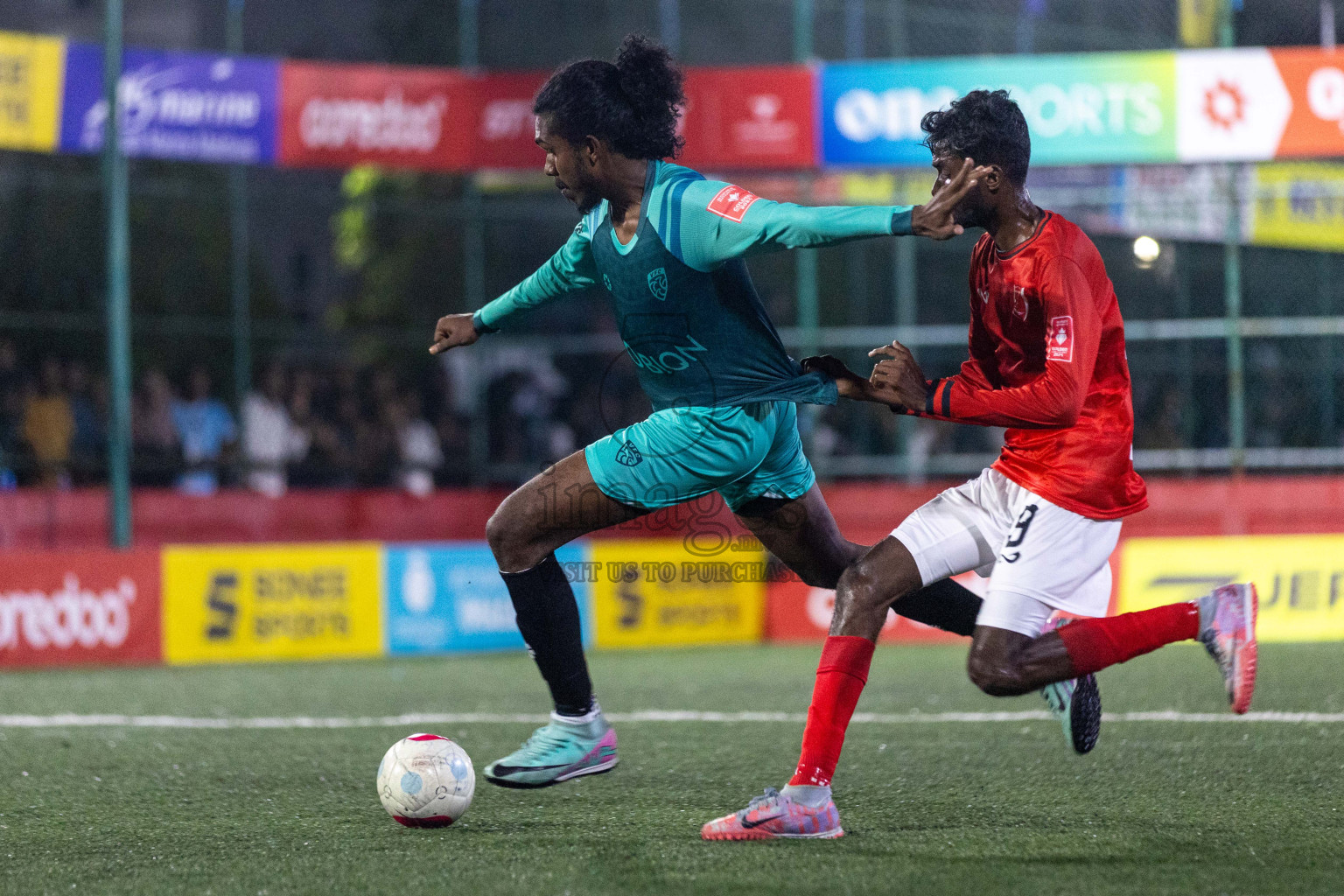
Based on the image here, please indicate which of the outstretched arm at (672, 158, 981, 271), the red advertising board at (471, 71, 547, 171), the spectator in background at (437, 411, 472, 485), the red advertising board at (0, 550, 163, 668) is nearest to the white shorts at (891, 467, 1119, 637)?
the outstretched arm at (672, 158, 981, 271)

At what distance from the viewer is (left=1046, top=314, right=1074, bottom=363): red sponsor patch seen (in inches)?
167

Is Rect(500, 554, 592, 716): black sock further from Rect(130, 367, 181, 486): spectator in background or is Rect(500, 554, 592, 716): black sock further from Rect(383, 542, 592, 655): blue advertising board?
Rect(130, 367, 181, 486): spectator in background

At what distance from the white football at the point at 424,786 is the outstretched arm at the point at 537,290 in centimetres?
127

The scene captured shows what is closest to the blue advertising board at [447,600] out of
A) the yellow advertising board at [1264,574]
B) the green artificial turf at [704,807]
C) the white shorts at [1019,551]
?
the green artificial turf at [704,807]

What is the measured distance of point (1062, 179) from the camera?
18312 mm

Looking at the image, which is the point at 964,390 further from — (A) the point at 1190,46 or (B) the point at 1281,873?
(A) the point at 1190,46

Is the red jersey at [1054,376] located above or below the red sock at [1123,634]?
above

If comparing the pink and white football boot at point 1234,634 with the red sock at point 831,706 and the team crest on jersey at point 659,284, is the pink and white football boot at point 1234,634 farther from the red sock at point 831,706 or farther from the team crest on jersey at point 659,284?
the team crest on jersey at point 659,284

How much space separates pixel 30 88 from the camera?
13180 millimetres

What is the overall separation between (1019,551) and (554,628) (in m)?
1.48

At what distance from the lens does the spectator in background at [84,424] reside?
1422 centimetres

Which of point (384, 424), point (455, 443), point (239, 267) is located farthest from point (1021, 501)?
point (239, 267)

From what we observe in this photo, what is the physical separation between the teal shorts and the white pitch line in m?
2.83

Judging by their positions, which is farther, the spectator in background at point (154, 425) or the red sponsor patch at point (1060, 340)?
the spectator in background at point (154, 425)
